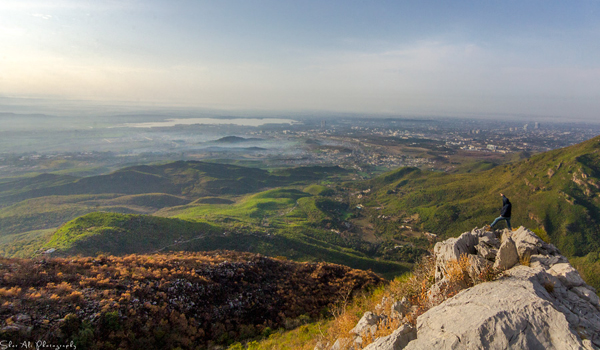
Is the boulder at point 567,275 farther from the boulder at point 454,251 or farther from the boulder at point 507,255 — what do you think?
the boulder at point 454,251

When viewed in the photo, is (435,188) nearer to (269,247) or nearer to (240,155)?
(269,247)

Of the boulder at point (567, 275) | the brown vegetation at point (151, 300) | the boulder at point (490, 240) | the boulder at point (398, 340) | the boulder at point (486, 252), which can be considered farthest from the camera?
the boulder at point (490, 240)

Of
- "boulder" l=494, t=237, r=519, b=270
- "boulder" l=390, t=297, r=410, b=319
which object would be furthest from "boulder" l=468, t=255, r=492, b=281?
"boulder" l=390, t=297, r=410, b=319

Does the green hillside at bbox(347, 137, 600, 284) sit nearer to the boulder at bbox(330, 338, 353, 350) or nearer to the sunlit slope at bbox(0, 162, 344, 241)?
the boulder at bbox(330, 338, 353, 350)

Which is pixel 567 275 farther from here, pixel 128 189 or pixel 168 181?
pixel 168 181

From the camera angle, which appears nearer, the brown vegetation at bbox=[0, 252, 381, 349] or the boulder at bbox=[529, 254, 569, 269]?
the boulder at bbox=[529, 254, 569, 269]

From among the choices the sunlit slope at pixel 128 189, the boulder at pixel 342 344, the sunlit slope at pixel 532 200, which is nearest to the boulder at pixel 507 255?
the boulder at pixel 342 344

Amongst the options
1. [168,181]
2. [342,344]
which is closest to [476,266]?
[342,344]
